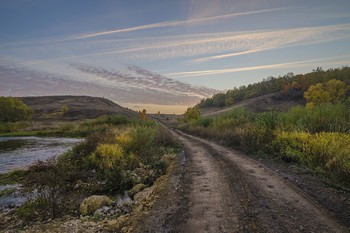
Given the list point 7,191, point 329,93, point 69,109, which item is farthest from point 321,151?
point 69,109

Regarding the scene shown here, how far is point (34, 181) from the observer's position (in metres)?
8.20

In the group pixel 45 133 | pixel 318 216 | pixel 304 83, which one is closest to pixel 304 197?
pixel 318 216

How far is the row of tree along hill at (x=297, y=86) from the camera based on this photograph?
2026 inches

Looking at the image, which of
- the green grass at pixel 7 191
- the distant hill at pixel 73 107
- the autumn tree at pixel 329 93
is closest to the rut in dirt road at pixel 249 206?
the green grass at pixel 7 191

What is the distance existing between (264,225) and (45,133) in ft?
135

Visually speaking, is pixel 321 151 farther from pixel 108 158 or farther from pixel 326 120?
pixel 108 158

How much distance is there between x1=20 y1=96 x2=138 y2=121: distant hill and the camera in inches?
3110

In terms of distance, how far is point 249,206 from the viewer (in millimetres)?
4320

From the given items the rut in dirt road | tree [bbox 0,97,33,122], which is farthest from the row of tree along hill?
tree [bbox 0,97,33,122]

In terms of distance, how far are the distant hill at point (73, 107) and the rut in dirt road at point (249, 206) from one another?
236 feet

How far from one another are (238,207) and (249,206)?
292 mm

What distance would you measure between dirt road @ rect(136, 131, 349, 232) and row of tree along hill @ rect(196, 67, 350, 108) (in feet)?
180

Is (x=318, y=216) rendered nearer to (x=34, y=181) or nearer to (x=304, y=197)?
(x=304, y=197)

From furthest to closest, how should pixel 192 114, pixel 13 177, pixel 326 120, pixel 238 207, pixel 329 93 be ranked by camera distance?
pixel 192 114 < pixel 329 93 < pixel 326 120 < pixel 13 177 < pixel 238 207
